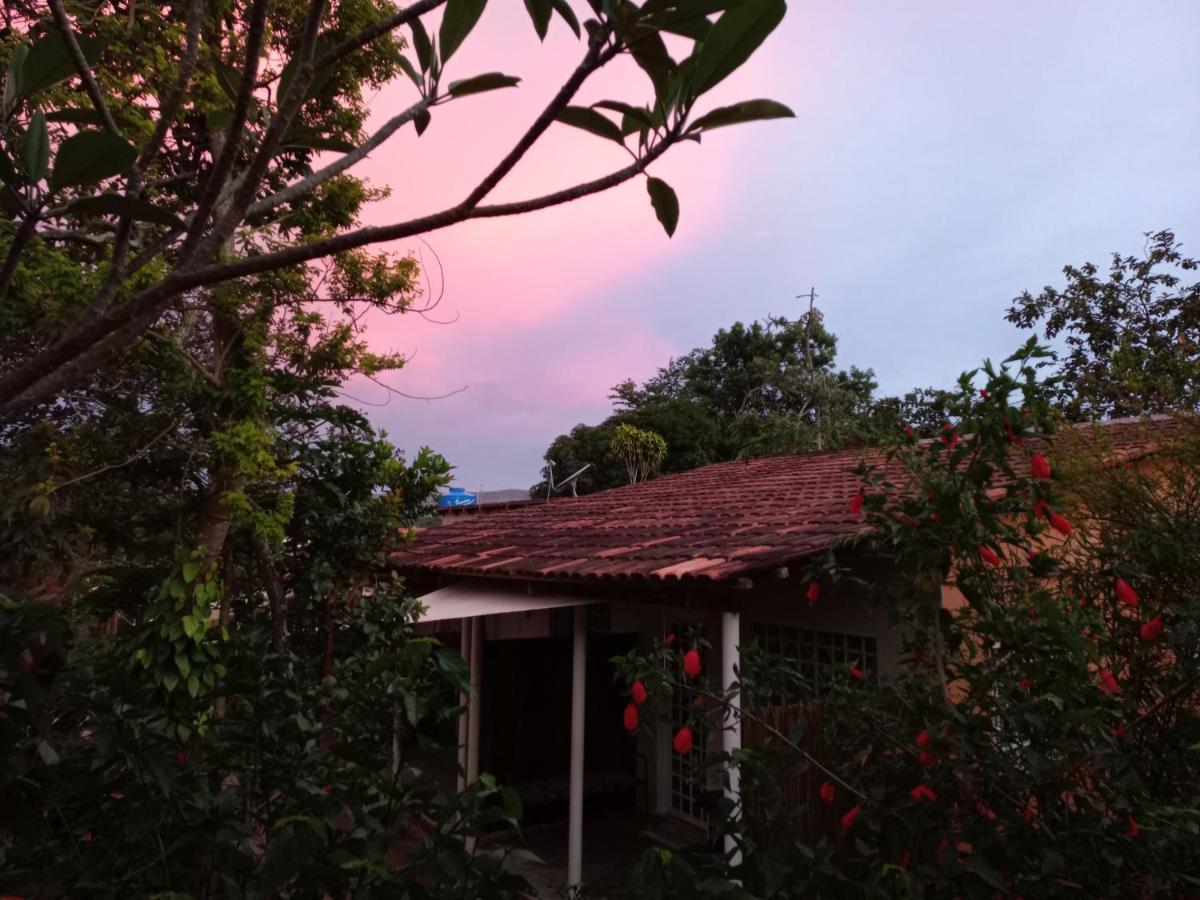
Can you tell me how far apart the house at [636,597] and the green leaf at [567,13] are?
3.93m

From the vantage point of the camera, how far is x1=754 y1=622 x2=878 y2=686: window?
273 inches

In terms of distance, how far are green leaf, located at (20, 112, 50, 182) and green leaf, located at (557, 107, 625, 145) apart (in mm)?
1043

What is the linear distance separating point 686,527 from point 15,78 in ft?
22.3

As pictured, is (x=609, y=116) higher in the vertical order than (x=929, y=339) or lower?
lower

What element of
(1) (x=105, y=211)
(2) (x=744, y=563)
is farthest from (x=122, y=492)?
(1) (x=105, y=211)

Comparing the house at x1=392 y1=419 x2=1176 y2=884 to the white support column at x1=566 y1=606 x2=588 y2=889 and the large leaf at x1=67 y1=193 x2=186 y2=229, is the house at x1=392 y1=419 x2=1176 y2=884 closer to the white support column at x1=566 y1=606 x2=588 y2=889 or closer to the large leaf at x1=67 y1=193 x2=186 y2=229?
the white support column at x1=566 y1=606 x2=588 y2=889

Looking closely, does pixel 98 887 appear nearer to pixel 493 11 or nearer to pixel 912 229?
pixel 493 11

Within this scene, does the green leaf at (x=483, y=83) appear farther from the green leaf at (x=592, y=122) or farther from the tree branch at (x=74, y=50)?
the tree branch at (x=74, y=50)

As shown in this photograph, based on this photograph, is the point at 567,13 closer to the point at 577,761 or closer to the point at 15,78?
the point at 15,78

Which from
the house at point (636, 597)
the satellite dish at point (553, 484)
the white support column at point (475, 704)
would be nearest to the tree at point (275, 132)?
the house at point (636, 597)

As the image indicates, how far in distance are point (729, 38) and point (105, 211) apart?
Answer: 1.29 meters

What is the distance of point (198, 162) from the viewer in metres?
9.59

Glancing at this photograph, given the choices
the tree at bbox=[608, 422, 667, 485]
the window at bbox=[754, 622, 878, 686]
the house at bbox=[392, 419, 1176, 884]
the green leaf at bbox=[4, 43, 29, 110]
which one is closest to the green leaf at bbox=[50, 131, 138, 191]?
the green leaf at bbox=[4, 43, 29, 110]

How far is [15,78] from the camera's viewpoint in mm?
1553
